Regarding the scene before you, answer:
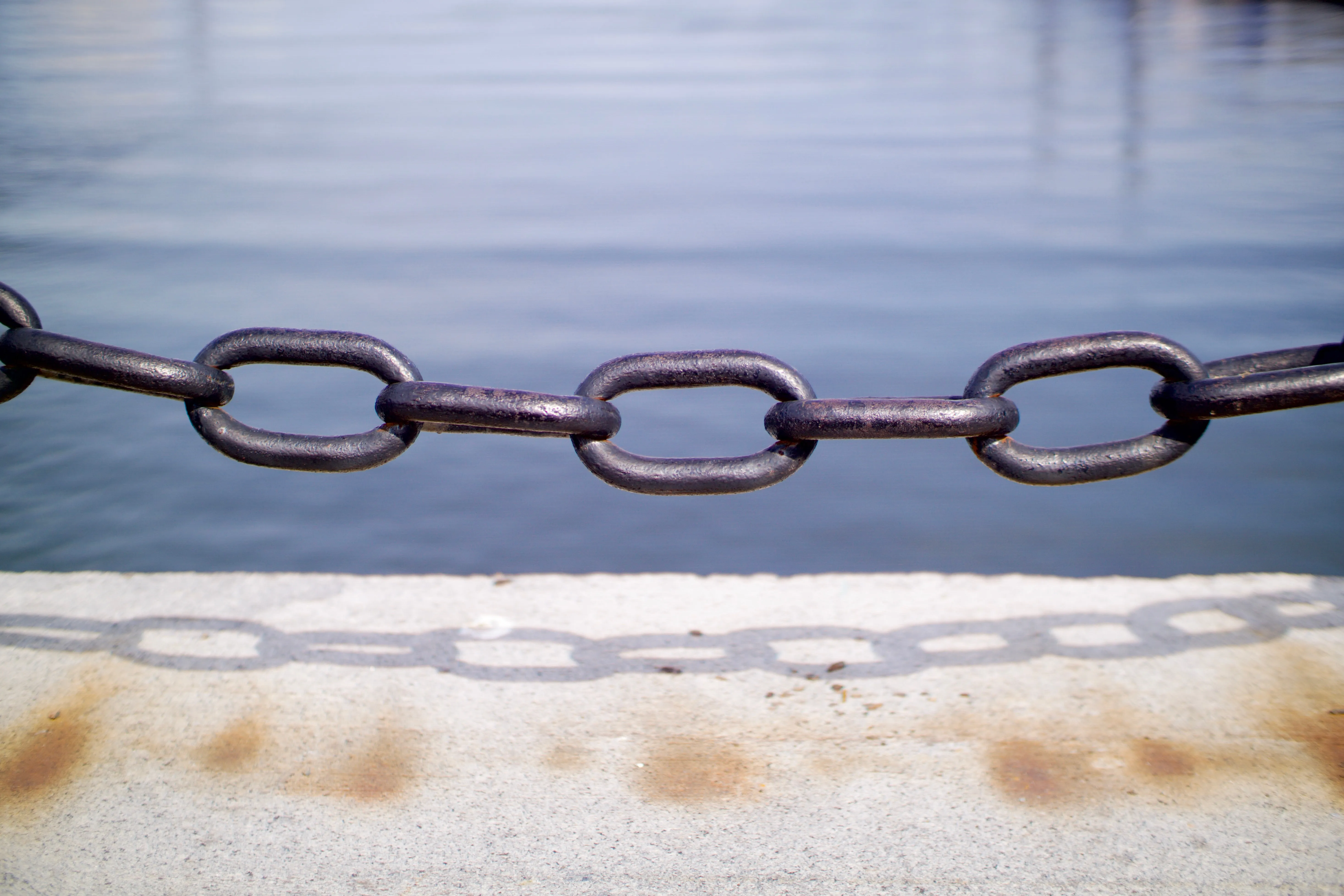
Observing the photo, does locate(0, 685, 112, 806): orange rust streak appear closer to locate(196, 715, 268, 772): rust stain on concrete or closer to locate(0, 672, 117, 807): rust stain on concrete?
locate(0, 672, 117, 807): rust stain on concrete

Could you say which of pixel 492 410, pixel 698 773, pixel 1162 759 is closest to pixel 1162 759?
pixel 1162 759

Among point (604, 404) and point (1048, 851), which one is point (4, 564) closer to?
point (604, 404)

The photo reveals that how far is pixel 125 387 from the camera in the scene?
68.3 inches

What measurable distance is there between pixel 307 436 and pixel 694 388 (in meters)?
0.64

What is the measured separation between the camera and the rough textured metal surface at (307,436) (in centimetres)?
175

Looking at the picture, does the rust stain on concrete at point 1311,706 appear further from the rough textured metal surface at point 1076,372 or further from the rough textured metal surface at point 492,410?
the rough textured metal surface at point 492,410

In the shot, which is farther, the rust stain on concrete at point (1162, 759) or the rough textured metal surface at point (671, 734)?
the rust stain on concrete at point (1162, 759)

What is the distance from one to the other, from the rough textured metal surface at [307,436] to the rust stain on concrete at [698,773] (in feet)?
2.40

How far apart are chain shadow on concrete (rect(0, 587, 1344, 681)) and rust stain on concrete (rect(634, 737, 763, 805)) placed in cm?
25

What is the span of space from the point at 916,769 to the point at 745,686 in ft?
1.31

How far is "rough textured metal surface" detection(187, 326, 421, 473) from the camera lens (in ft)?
5.73

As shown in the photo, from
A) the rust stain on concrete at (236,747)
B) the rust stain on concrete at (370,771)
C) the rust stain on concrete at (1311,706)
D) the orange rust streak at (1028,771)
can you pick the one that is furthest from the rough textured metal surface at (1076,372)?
the rust stain on concrete at (236,747)

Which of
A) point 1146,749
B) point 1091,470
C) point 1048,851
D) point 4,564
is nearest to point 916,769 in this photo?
point 1048,851

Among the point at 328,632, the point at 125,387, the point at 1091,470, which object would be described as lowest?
the point at 328,632
